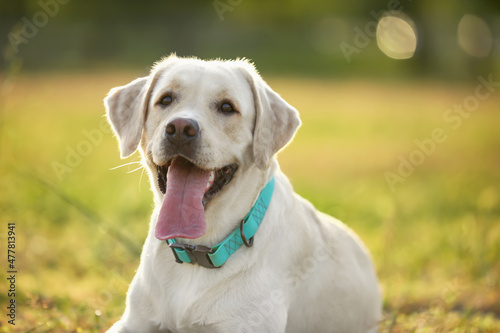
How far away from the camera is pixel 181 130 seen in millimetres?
3553

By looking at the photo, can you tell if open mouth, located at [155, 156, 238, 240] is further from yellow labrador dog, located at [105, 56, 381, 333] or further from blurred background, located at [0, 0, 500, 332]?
blurred background, located at [0, 0, 500, 332]

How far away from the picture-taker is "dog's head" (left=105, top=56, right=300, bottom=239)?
142 inches

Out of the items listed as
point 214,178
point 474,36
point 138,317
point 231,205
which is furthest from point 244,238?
point 474,36

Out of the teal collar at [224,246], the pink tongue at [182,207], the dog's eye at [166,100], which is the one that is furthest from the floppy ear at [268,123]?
the dog's eye at [166,100]

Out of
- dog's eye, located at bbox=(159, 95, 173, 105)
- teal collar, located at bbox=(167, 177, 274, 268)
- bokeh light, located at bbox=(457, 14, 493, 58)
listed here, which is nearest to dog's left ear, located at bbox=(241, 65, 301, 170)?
teal collar, located at bbox=(167, 177, 274, 268)

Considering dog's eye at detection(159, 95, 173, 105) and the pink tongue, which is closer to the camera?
the pink tongue

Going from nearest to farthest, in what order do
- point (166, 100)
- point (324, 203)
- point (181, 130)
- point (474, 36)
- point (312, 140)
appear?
point (181, 130) → point (166, 100) → point (324, 203) → point (312, 140) → point (474, 36)

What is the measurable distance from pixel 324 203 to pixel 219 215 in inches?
203

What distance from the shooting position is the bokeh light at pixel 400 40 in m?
27.0

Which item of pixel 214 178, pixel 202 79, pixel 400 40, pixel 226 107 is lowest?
pixel 214 178

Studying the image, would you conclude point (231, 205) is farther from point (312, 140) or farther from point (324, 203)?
point (312, 140)

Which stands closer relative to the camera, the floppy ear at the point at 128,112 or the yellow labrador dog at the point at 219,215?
the yellow labrador dog at the point at 219,215

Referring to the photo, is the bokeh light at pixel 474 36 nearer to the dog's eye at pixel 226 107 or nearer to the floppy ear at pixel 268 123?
the floppy ear at pixel 268 123

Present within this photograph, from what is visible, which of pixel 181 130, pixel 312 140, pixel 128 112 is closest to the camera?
pixel 181 130
